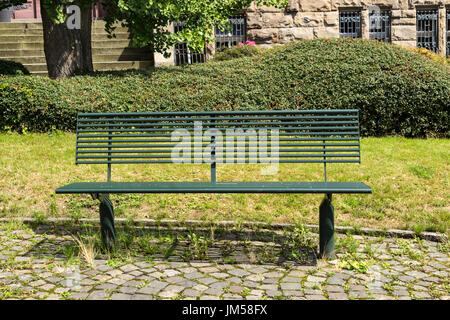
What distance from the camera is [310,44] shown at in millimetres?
10930

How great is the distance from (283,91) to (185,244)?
5159mm

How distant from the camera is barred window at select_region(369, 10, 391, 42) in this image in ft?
55.0

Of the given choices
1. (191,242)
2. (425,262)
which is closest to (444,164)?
(425,262)

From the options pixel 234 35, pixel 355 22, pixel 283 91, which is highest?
pixel 355 22

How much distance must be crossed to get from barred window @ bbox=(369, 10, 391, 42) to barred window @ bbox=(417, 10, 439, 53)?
3.24ft

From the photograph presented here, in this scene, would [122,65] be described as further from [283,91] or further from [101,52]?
[283,91]

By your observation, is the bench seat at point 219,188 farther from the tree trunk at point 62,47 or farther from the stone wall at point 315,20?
the stone wall at point 315,20

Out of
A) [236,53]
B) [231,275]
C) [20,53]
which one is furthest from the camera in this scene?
[20,53]

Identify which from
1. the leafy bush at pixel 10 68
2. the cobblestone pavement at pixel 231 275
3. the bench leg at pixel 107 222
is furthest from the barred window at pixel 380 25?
the bench leg at pixel 107 222

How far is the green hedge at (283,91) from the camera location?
372 inches

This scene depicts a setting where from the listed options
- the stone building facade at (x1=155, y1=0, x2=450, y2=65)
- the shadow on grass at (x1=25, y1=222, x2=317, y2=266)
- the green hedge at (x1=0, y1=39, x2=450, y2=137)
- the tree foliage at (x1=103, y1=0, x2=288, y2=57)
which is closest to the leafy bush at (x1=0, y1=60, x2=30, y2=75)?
Answer: the green hedge at (x1=0, y1=39, x2=450, y2=137)

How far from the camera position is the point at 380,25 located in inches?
662

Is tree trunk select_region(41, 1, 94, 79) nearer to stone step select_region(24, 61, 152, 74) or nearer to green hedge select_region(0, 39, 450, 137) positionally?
green hedge select_region(0, 39, 450, 137)

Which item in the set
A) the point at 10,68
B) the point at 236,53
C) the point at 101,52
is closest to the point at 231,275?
the point at 10,68
